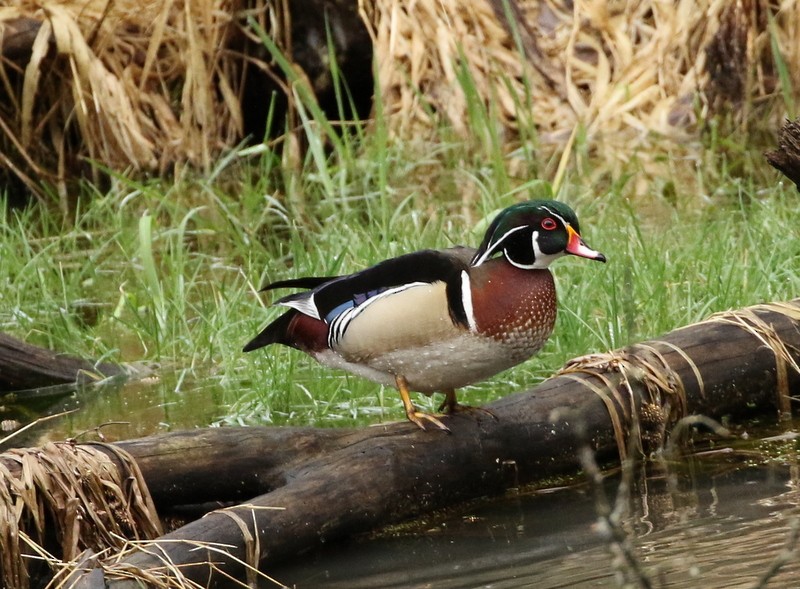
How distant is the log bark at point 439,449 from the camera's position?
3.58 metres

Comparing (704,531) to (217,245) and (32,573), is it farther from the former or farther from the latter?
(217,245)

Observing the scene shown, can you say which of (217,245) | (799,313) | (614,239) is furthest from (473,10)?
(799,313)

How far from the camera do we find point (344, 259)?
20.0 ft

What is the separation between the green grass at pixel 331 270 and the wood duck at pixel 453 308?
0.37 meters

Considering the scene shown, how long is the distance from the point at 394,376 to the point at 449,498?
1.28 feet

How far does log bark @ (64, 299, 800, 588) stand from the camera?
3584mm

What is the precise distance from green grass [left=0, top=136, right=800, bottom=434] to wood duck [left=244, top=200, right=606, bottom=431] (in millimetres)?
366

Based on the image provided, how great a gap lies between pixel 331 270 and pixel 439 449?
1847 millimetres

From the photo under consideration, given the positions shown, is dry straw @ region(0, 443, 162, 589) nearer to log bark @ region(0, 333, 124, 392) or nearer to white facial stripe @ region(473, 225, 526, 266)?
white facial stripe @ region(473, 225, 526, 266)

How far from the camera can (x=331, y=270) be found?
18.8 feet

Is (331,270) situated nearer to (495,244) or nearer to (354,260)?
(354,260)

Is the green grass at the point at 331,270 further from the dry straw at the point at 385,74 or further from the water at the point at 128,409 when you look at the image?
the dry straw at the point at 385,74

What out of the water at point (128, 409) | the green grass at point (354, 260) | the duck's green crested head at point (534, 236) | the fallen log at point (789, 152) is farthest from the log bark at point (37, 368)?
the fallen log at point (789, 152)

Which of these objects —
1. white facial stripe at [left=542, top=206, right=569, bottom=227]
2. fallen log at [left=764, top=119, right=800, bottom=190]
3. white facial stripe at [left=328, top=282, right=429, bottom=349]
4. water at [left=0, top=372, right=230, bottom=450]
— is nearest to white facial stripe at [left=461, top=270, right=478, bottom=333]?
white facial stripe at [left=328, top=282, right=429, bottom=349]
